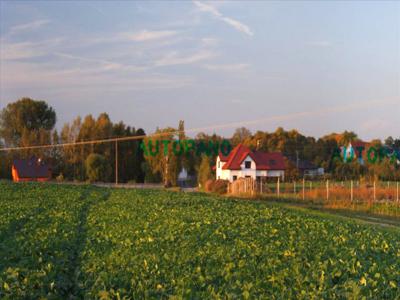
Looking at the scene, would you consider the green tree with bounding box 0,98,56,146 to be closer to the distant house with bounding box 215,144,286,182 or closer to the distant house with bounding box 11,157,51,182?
the distant house with bounding box 11,157,51,182

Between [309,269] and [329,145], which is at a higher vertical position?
[329,145]

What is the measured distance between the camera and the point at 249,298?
6.60 m

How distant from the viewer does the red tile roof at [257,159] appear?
5722 cm

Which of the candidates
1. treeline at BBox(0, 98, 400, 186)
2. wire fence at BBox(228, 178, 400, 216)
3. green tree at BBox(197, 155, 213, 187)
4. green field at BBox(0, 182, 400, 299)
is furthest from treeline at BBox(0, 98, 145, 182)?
green field at BBox(0, 182, 400, 299)

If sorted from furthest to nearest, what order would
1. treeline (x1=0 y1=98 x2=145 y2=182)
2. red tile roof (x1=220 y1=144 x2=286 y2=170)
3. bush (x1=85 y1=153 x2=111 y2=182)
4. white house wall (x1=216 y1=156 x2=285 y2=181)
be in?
treeline (x1=0 y1=98 x2=145 y2=182), bush (x1=85 y1=153 x2=111 y2=182), white house wall (x1=216 y1=156 x2=285 y2=181), red tile roof (x1=220 y1=144 x2=286 y2=170)

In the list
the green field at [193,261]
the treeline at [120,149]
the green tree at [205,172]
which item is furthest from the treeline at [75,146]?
the green field at [193,261]

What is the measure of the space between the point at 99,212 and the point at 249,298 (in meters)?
13.0

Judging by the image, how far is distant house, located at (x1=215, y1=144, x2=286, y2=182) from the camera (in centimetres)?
5725

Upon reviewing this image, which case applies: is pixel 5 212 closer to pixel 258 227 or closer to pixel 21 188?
pixel 258 227

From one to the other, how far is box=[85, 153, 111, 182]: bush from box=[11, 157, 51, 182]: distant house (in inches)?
200

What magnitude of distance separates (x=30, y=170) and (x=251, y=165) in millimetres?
26560

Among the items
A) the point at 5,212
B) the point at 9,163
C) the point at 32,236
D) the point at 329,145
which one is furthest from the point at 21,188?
the point at 329,145

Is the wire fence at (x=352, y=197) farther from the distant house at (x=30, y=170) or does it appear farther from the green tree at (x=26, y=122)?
the green tree at (x=26, y=122)

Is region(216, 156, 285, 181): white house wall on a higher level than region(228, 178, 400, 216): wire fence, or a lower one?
higher
